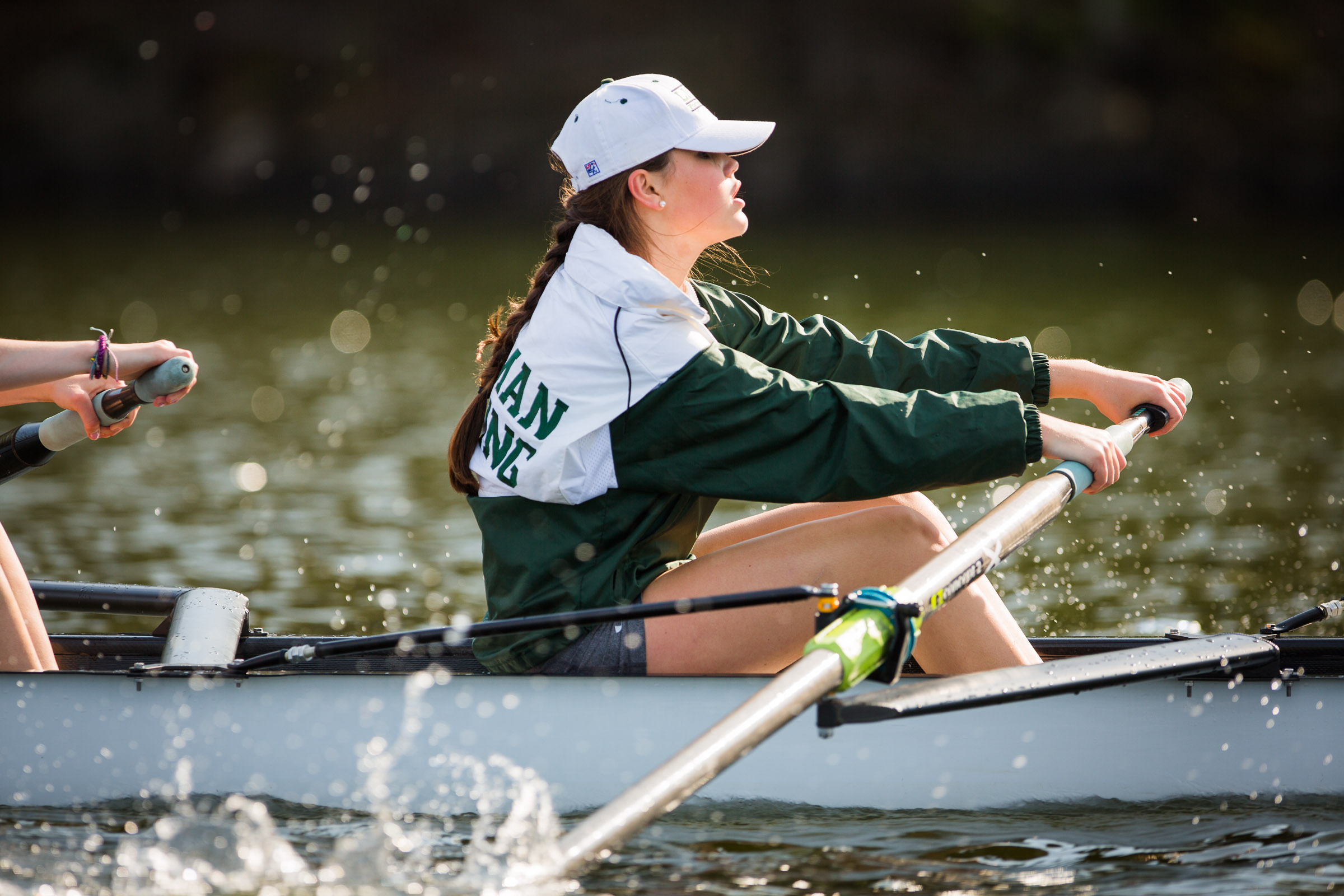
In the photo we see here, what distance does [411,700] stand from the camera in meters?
3.25

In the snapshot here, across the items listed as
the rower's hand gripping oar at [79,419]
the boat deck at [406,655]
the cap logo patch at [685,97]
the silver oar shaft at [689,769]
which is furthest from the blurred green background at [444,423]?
the silver oar shaft at [689,769]

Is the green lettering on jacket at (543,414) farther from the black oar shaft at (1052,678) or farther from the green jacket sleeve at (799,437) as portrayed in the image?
the black oar shaft at (1052,678)

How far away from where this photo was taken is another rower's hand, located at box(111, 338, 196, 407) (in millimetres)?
3385

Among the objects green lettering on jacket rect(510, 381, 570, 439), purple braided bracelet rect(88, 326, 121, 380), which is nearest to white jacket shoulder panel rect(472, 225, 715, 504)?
green lettering on jacket rect(510, 381, 570, 439)

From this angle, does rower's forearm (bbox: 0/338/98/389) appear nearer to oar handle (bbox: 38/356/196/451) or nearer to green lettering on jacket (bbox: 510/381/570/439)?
oar handle (bbox: 38/356/196/451)

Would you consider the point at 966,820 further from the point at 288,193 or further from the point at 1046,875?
the point at 288,193

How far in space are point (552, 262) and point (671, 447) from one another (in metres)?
0.54

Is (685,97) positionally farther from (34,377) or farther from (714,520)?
(714,520)

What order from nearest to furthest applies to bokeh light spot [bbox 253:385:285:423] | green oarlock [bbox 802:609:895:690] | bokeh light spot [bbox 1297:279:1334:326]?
1. green oarlock [bbox 802:609:895:690]
2. bokeh light spot [bbox 253:385:285:423]
3. bokeh light spot [bbox 1297:279:1334:326]

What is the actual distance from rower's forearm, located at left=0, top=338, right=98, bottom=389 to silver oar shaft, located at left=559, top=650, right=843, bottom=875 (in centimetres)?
177

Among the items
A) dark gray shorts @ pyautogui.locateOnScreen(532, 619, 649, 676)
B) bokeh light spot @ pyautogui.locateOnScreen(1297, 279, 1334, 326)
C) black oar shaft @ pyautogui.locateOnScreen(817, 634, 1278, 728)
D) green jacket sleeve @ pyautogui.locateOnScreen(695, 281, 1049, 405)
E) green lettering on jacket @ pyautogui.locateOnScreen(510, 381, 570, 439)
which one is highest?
bokeh light spot @ pyautogui.locateOnScreen(1297, 279, 1334, 326)

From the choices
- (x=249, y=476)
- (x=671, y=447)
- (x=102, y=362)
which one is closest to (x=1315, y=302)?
(x=249, y=476)

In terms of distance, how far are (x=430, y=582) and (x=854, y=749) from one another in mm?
3041

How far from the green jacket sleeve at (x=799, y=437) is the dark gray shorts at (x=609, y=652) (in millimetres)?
374
